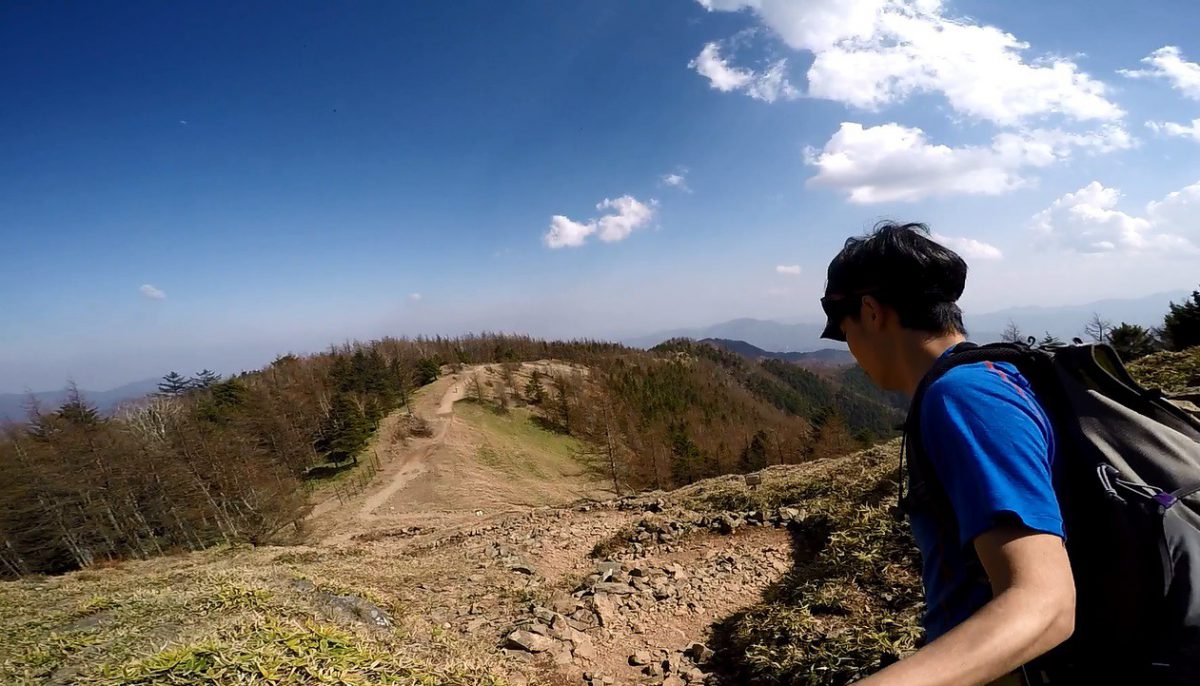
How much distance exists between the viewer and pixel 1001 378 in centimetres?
125

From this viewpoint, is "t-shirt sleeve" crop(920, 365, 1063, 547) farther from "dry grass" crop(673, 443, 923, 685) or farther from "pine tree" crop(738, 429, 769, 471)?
"pine tree" crop(738, 429, 769, 471)

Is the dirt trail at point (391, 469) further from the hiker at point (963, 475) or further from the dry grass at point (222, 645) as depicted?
the hiker at point (963, 475)

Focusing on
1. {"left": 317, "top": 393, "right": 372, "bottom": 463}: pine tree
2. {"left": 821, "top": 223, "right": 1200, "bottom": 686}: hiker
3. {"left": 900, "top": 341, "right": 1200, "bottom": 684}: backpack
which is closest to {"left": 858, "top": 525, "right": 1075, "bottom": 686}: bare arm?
{"left": 821, "top": 223, "right": 1200, "bottom": 686}: hiker

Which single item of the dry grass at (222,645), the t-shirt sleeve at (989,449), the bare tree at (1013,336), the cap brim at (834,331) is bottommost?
the dry grass at (222,645)

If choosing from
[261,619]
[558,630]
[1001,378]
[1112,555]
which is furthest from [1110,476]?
[558,630]

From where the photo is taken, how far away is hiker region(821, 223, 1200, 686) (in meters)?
0.95

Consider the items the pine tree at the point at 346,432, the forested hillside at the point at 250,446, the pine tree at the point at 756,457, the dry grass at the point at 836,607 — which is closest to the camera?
the dry grass at the point at 836,607

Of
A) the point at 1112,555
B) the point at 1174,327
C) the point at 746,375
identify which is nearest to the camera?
the point at 1112,555

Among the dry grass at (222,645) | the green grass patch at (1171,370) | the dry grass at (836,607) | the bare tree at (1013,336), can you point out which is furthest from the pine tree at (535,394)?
the bare tree at (1013,336)

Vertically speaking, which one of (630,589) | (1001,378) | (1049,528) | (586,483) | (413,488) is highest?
(1001,378)

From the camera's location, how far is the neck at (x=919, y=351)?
5.06 ft

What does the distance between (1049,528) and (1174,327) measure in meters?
26.3

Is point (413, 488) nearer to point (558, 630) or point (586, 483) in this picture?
point (586, 483)

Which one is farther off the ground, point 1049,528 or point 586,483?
point 1049,528
